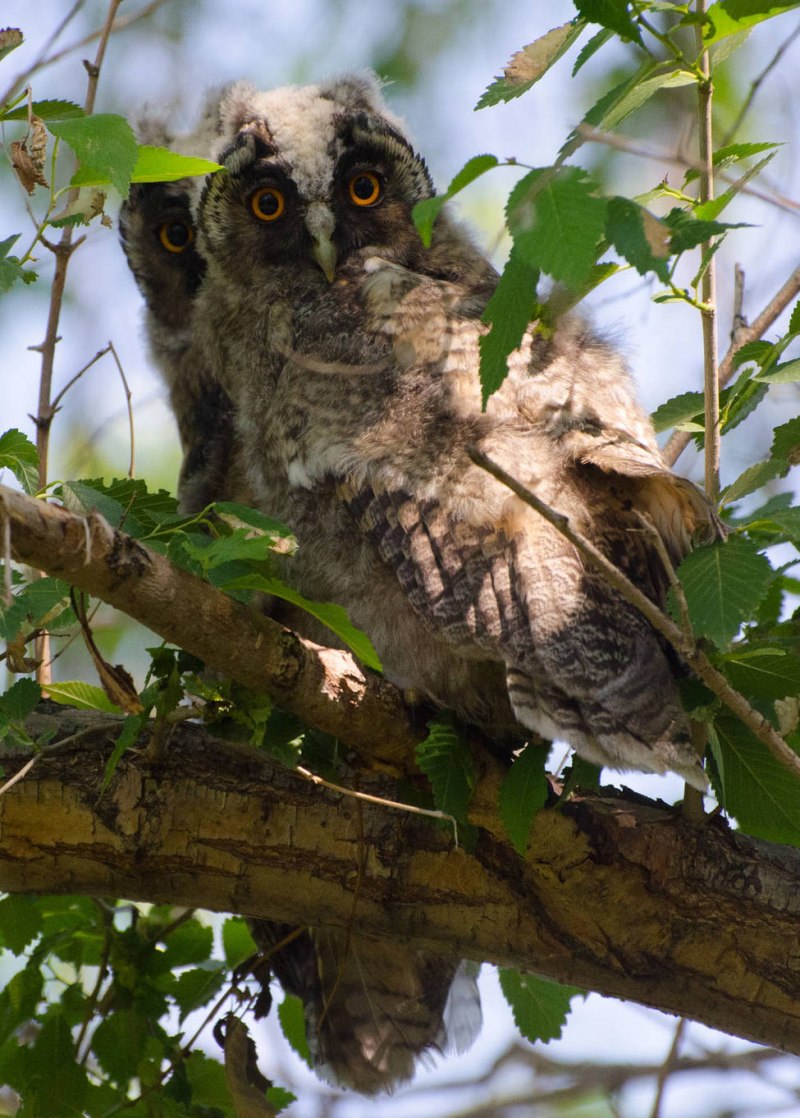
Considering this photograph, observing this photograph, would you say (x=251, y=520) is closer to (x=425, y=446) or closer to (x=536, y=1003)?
(x=425, y=446)

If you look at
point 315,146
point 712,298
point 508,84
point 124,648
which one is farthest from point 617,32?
point 124,648

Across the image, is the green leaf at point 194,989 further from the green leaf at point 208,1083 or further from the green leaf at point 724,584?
the green leaf at point 724,584

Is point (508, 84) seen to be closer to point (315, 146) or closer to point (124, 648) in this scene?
point (315, 146)

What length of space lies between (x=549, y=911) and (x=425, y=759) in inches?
17.3

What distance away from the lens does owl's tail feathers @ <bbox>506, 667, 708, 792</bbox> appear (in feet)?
5.75

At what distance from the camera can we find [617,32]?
1.54 m

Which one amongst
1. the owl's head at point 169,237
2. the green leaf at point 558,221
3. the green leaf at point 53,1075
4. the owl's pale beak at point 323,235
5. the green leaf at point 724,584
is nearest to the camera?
the green leaf at point 558,221

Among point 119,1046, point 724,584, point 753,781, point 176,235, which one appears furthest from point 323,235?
point 119,1046

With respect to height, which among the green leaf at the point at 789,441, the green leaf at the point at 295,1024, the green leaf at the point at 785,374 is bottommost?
the green leaf at the point at 295,1024

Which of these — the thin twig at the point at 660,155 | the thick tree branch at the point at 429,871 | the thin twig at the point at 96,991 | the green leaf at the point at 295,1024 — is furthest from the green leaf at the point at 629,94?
the green leaf at the point at 295,1024

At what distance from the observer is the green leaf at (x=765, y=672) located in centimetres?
178

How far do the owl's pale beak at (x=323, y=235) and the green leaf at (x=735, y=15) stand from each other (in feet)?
3.68

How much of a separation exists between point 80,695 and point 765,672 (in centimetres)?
127

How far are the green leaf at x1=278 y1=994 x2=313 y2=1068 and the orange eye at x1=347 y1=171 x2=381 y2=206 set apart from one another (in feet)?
6.12
